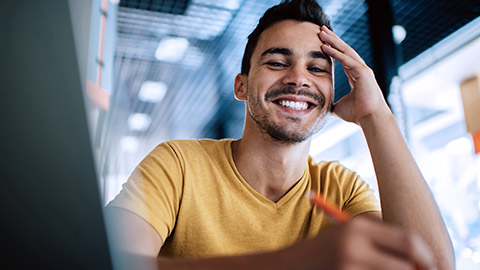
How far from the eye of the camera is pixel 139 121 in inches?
204

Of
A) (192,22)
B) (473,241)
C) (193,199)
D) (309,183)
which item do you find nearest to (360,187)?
(309,183)

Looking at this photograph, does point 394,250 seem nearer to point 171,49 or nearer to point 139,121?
point 171,49

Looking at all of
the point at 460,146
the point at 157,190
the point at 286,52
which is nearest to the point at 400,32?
the point at 460,146

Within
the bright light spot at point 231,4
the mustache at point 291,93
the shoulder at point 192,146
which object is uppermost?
the bright light spot at point 231,4

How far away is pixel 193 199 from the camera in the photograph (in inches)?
31.8

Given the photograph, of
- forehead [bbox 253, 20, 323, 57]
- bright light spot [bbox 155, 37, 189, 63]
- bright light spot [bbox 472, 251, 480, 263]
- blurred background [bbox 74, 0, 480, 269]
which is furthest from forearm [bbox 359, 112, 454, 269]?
bright light spot [bbox 155, 37, 189, 63]

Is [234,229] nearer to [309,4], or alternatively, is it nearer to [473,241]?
[309,4]

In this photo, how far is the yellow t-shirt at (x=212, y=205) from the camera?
75 centimetres

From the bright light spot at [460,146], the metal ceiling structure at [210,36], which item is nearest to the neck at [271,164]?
the metal ceiling structure at [210,36]

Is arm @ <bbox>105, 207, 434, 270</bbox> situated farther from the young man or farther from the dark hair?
the dark hair

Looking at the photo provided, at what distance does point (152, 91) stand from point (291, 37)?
3448 mm

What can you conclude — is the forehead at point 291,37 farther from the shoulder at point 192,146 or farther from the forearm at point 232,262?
the forearm at point 232,262

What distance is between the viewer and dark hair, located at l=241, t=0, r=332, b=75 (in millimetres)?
1047

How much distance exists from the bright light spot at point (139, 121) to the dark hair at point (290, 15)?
405 centimetres
